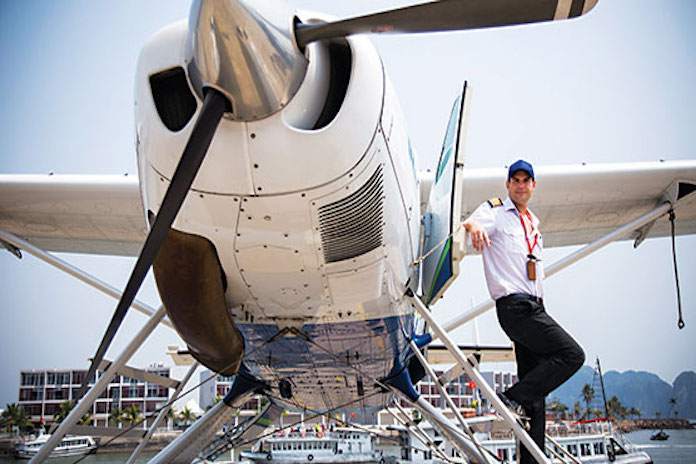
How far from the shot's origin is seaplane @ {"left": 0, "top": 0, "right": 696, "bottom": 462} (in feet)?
8.91

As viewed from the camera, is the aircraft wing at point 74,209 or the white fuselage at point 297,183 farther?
the aircraft wing at point 74,209

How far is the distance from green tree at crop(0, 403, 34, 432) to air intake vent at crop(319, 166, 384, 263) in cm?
8659

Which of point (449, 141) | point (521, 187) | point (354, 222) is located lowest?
point (354, 222)

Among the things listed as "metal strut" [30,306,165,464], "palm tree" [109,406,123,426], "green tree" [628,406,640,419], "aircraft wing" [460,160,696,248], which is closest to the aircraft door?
"aircraft wing" [460,160,696,248]

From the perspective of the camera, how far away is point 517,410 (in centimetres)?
321

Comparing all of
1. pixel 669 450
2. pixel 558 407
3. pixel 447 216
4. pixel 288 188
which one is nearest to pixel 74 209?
pixel 447 216

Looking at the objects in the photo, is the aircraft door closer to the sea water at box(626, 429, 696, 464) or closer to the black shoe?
the black shoe

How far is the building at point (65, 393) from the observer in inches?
3118

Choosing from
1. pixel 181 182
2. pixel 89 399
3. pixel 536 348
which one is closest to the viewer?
pixel 181 182

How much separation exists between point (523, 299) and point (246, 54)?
184 cm

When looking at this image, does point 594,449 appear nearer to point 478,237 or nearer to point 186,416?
point 478,237

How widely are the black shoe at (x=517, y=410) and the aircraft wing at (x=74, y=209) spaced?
15.3 feet

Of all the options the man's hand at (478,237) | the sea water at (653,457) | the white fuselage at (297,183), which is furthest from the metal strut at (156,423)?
the sea water at (653,457)

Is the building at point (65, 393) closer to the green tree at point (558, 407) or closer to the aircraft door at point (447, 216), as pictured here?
the green tree at point (558, 407)
